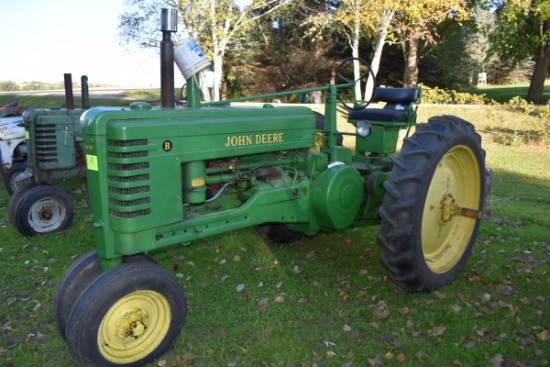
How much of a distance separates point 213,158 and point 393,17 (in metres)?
15.5

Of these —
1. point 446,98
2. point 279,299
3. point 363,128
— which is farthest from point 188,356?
point 446,98

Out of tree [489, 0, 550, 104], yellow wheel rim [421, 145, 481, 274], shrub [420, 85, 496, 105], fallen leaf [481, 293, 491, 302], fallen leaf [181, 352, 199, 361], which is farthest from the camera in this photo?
tree [489, 0, 550, 104]

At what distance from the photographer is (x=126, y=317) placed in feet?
9.33

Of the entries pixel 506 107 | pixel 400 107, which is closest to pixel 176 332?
pixel 400 107

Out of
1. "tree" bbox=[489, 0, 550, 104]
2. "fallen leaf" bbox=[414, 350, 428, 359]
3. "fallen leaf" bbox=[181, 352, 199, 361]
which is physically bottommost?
"fallen leaf" bbox=[181, 352, 199, 361]

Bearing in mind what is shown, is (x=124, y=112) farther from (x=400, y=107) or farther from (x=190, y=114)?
(x=400, y=107)

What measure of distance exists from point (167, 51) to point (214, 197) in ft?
3.30

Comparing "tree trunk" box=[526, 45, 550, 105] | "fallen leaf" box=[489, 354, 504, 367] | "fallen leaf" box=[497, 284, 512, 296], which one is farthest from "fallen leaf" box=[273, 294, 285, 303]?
"tree trunk" box=[526, 45, 550, 105]

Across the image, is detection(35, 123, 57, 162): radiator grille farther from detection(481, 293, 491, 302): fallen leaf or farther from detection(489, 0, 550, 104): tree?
detection(489, 0, 550, 104): tree

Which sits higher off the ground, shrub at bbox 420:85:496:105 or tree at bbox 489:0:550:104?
tree at bbox 489:0:550:104

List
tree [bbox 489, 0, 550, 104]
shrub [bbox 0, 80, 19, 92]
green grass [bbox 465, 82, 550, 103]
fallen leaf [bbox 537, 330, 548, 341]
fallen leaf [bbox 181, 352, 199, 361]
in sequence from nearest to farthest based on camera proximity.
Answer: fallen leaf [bbox 181, 352, 199, 361], fallen leaf [bbox 537, 330, 548, 341], tree [bbox 489, 0, 550, 104], green grass [bbox 465, 82, 550, 103], shrub [bbox 0, 80, 19, 92]

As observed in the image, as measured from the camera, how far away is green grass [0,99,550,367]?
3.12 meters

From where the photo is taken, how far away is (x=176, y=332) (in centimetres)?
304

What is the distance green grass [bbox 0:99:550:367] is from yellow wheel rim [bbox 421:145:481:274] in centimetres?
26
